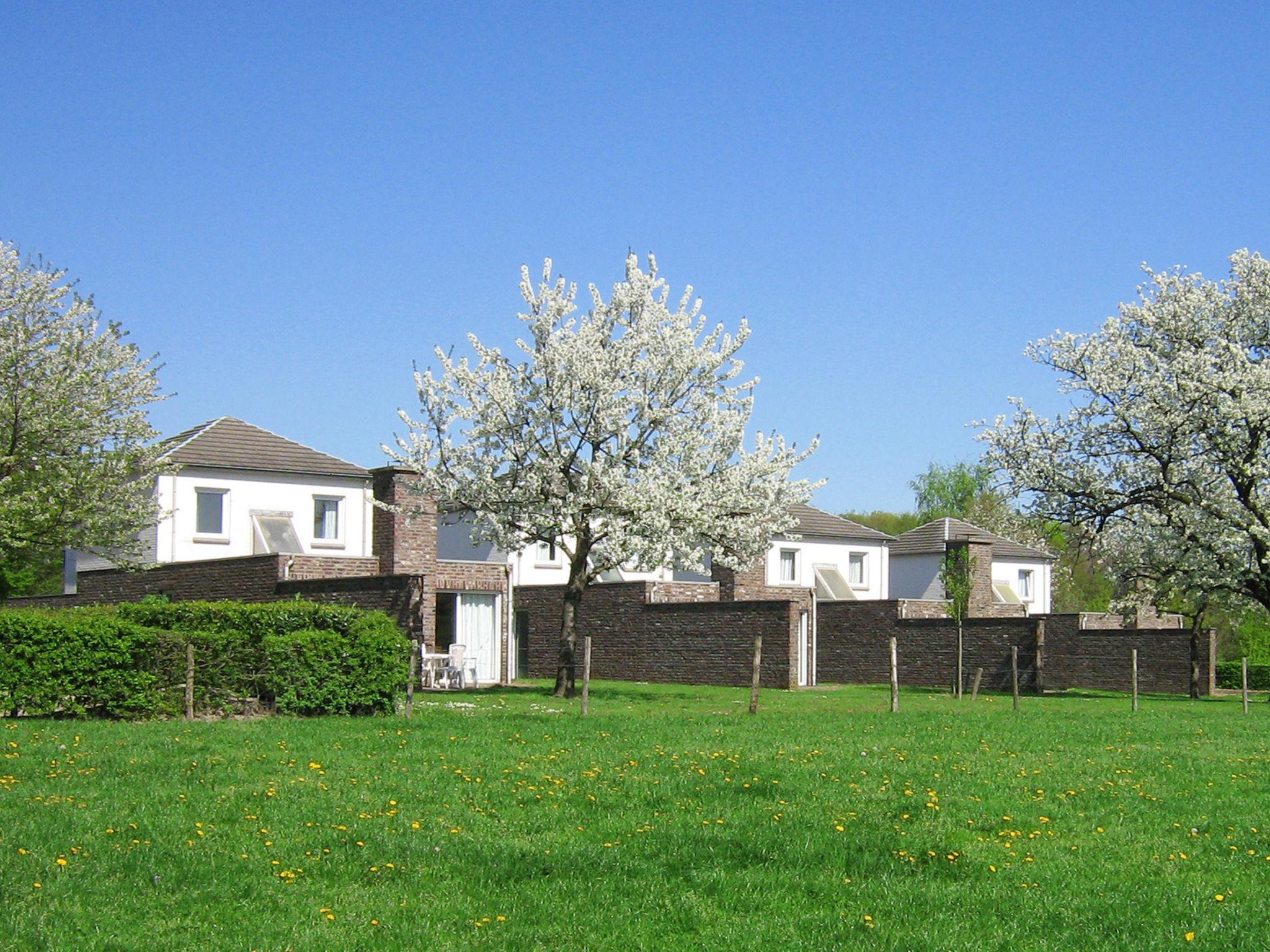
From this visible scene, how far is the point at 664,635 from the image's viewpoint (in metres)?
36.7

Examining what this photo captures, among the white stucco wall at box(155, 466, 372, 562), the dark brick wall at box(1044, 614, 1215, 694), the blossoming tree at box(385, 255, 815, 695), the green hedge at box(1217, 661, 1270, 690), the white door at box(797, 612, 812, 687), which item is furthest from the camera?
the green hedge at box(1217, 661, 1270, 690)

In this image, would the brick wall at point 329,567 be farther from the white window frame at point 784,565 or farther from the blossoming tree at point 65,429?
the white window frame at point 784,565

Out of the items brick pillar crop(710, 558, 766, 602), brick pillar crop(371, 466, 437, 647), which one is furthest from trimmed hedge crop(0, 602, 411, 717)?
brick pillar crop(710, 558, 766, 602)

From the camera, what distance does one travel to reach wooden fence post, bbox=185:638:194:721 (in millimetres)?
18625

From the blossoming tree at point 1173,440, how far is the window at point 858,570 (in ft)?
57.1

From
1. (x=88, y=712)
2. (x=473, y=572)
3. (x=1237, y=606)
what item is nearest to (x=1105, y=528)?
(x=1237, y=606)

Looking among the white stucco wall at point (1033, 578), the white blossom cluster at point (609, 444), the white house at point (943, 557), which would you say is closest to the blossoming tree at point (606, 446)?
the white blossom cluster at point (609, 444)

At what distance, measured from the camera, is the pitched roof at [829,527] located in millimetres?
51938

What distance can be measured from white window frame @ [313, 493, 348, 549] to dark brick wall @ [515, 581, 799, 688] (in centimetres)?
602

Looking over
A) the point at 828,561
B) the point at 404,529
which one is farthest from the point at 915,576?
the point at 404,529

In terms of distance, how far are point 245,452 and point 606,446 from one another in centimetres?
1592

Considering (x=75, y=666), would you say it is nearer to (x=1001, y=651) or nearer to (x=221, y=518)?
(x=221, y=518)

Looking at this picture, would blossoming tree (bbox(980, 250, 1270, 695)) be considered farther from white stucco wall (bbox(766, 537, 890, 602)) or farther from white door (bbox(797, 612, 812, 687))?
white stucco wall (bbox(766, 537, 890, 602))

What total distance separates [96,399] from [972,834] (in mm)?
26483
